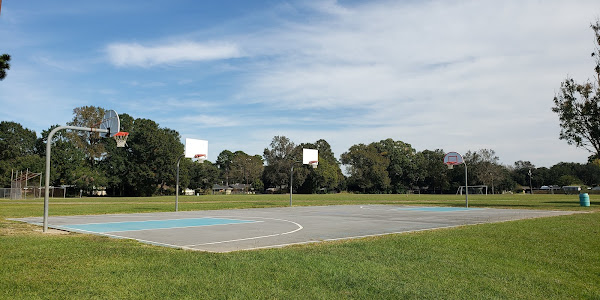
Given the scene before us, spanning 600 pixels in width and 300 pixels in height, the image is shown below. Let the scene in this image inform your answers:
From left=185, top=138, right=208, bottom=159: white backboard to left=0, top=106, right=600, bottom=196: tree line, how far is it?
61.3 feet

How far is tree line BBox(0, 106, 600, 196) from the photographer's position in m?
70.8

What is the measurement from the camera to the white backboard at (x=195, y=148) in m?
28.2

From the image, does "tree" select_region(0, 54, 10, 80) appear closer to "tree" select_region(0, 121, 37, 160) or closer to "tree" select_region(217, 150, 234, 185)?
"tree" select_region(0, 121, 37, 160)

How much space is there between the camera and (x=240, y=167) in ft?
432

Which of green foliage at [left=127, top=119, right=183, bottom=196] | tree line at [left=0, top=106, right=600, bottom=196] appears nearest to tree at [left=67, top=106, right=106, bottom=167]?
tree line at [left=0, top=106, right=600, bottom=196]

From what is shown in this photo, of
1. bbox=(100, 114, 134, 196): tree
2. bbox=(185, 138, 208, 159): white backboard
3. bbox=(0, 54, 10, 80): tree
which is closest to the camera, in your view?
bbox=(0, 54, 10, 80): tree

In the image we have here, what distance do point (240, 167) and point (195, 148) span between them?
10387 centimetres

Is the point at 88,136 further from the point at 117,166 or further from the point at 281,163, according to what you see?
the point at 281,163

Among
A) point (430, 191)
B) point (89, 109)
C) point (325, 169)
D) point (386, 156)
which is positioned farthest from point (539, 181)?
point (89, 109)

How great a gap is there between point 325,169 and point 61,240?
89.9 m

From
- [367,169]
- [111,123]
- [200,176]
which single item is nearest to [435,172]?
[367,169]

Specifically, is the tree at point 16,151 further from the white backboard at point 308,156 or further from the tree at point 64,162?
the white backboard at point 308,156

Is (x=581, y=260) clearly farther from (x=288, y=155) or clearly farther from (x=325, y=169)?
(x=288, y=155)

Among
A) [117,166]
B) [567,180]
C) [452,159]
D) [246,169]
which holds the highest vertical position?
[246,169]
